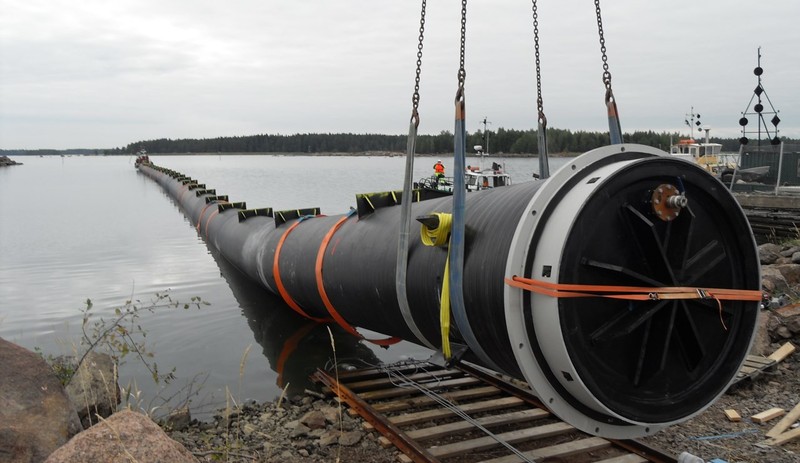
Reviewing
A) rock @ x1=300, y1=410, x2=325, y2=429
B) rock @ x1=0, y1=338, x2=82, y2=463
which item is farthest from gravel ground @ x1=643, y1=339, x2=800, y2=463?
rock @ x1=0, y1=338, x2=82, y2=463

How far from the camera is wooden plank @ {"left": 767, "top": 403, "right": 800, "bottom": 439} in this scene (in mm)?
5418

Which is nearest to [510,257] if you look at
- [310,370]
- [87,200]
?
[310,370]

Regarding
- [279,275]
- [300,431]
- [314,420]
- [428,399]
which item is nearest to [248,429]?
[300,431]

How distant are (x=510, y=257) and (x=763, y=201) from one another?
18509mm

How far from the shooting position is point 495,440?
17.3 feet

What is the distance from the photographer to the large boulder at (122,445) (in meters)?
3.54

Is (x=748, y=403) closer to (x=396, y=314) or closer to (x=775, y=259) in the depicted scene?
(x=396, y=314)

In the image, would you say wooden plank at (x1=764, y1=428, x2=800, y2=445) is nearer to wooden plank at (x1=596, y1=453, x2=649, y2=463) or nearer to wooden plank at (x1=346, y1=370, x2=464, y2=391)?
wooden plank at (x1=596, y1=453, x2=649, y2=463)

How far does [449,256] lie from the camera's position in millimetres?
4398

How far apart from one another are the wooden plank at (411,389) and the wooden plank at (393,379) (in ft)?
0.43

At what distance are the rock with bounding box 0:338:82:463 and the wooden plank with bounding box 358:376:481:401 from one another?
2.83m

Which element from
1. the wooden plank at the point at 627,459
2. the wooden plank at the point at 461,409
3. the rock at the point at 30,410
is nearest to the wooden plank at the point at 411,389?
the wooden plank at the point at 461,409

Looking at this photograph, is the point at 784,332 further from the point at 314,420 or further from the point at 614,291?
the point at 314,420

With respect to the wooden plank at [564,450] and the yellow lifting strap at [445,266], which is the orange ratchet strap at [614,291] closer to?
the yellow lifting strap at [445,266]
